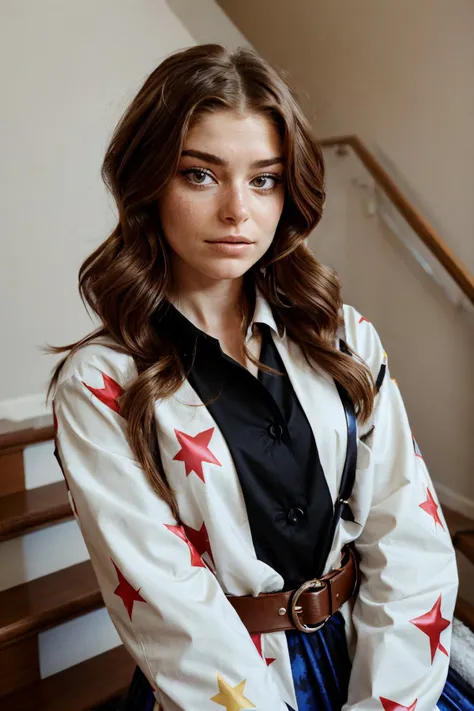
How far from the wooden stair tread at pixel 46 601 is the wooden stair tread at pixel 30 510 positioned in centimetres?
14

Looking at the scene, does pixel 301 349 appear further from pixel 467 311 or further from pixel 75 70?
pixel 75 70

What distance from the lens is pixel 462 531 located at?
6.10 feet

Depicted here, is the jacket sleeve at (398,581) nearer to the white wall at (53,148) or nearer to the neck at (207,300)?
the neck at (207,300)

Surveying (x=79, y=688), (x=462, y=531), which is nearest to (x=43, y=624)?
(x=79, y=688)

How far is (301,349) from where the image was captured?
106 centimetres

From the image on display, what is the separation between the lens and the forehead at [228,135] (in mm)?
874

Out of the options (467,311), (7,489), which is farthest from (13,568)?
(467,311)

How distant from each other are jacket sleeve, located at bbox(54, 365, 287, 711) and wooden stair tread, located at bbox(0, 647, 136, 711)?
639 mm

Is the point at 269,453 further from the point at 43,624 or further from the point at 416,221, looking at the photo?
the point at 416,221

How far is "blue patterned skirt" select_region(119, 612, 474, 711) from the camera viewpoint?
3.17 feet

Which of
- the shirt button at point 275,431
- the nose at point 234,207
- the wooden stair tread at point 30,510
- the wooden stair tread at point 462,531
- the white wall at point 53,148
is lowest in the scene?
the wooden stair tread at point 462,531

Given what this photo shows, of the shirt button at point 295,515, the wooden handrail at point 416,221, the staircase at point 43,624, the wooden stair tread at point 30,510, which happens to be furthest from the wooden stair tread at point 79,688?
the wooden handrail at point 416,221

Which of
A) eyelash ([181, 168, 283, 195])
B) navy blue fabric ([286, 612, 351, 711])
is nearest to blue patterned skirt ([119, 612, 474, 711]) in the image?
navy blue fabric ([286, 612, 351, 711])

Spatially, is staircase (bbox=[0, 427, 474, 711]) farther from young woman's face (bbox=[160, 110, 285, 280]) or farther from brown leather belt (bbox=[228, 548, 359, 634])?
young woman's face (bbox=[160, 110, 285, 280])
